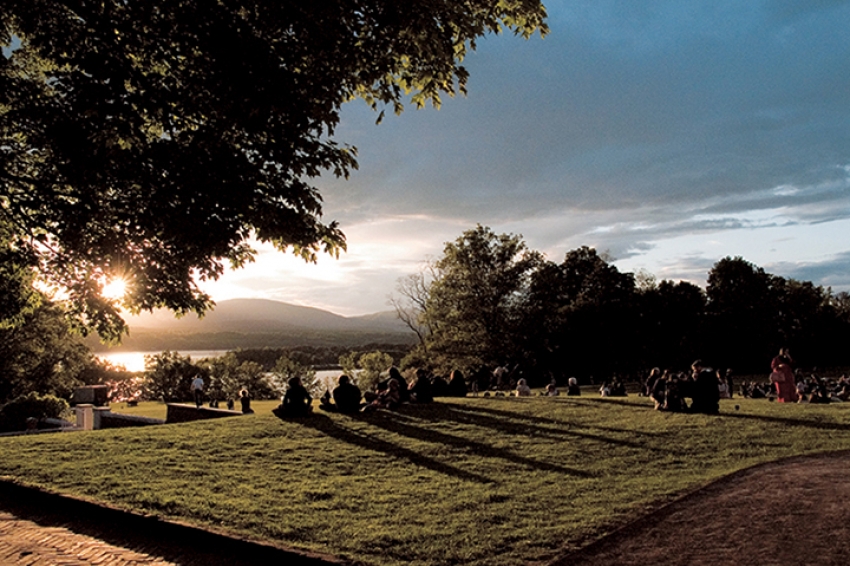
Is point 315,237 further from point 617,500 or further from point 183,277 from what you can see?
point 617,500

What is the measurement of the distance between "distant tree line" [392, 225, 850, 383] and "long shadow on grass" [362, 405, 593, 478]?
35.9 meters

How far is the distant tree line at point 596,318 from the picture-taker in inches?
2160

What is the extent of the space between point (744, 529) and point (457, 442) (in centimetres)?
775

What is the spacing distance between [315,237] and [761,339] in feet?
221

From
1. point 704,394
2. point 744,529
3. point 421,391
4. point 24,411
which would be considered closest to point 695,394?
point 704,394

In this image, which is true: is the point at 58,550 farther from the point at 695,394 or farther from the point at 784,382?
the point at 784,382

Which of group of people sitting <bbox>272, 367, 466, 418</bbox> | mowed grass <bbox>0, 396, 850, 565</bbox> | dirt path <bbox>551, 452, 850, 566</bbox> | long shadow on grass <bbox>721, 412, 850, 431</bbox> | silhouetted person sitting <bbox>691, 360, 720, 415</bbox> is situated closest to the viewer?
dirt path <bbox>551, 452, 850, 566</bbox>

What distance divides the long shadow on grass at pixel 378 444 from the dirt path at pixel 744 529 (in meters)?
A: 3.62

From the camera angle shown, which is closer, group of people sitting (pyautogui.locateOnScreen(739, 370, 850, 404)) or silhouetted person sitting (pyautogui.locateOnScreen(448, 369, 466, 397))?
group of people sitting (pyautogui.locateOnScreen(739, 370, 850, 404))

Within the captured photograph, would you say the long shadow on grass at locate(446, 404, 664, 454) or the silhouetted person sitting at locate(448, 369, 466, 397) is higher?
the silhouetted person sitting at locate(448, 369, 466, 397)

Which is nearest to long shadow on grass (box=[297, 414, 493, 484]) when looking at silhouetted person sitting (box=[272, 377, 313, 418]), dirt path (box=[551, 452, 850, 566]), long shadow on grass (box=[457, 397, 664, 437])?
silhouetted person sitting (box=[272, 377, 313, 418])

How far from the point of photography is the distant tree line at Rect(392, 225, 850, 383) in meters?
54.9

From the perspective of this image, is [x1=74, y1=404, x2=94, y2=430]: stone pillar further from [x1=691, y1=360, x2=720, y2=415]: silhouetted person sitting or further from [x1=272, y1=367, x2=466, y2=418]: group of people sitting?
[x1=691, y1=360, x2=720, y2=415]: silhouetted person sitting

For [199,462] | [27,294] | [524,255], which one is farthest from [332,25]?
[524,255]
